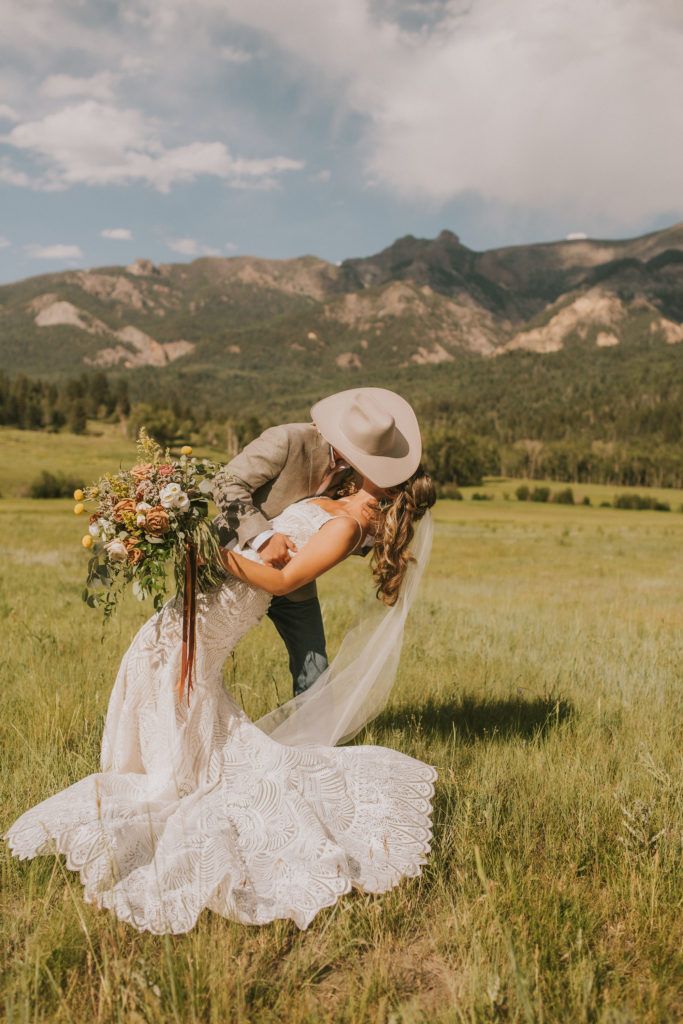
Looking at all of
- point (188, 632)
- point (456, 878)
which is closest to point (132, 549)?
point (188, 632)

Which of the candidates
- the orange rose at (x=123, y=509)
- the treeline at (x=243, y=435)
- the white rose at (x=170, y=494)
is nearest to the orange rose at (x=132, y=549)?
the orange rose at (x=123, y=509)

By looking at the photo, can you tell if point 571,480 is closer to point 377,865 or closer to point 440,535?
point 440,535

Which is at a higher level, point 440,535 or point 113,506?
point 113,506

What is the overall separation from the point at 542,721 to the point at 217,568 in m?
3.22

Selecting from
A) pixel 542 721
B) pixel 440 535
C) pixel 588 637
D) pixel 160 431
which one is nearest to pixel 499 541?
pixel 440 535

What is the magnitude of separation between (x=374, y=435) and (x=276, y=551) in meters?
0.84

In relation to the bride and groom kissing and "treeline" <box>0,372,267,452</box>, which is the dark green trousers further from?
"treeline" <box>0,372,267,452</box>

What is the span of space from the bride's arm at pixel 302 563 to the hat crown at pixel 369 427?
0.43 m

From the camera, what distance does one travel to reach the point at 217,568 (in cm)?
377

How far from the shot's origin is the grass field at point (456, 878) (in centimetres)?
256

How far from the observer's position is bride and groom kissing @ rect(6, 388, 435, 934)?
307 cm

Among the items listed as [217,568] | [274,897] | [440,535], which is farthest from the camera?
[440,535]

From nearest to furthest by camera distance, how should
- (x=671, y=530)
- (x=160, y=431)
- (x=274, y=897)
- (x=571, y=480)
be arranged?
(x=274, y=897), (x=671, y=530), (x=160, y=431), (x=571, y=480)

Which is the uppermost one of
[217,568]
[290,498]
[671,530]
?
[290,498]
